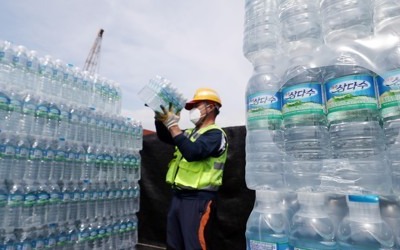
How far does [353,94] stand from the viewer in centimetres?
107

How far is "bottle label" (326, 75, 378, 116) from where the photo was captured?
106 cm

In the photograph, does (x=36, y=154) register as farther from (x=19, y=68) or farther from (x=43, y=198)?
(x=19, y=68)

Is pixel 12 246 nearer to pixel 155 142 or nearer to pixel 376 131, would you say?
pixel 155 142

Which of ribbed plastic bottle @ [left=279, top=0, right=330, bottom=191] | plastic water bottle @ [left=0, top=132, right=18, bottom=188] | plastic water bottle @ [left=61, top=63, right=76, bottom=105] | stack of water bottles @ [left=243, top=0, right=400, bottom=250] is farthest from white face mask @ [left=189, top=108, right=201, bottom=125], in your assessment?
Result: plastic water bottle @ [left=0, top=132, right=18, bottom=188]

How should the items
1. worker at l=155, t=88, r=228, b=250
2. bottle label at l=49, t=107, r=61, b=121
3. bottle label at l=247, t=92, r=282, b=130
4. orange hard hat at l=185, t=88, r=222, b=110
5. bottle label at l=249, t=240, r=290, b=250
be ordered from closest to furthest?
bottle label at l=249, t=240, r=290, b=250 → bottle label at l=247, t=92, r=282, b=130 → worker at l=155, t=88, r=228, b=250 → orange hard hat at l=185, t=88, r=222, b=110 → bottle label at l=49, t=107, r=61, b=121

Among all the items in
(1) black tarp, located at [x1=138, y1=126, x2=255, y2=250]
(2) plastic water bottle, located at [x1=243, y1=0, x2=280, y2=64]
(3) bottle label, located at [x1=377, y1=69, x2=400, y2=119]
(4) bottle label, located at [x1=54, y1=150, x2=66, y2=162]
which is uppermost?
(2) plastic water bottle, located at [x1=243, y1=0, x2=280, y2=64]

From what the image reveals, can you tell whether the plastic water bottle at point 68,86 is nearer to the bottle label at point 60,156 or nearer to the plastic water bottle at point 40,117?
the plastic water bottle at point 40,117

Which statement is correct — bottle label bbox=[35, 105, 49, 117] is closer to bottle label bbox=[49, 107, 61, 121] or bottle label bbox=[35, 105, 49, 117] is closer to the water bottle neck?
bottle label bbox=[49, 107, 61, 121]

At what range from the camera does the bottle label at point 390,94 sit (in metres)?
1.00

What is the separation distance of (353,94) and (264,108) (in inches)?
16.3

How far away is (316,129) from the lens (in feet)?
4.01

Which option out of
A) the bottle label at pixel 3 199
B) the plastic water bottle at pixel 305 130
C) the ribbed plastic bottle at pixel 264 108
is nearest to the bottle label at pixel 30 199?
the bottle label at pixel 3 199

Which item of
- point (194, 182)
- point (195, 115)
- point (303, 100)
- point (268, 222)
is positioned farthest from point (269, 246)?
point (195, 115)

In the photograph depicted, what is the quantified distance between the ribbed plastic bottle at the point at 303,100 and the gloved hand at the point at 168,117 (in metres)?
1.22
